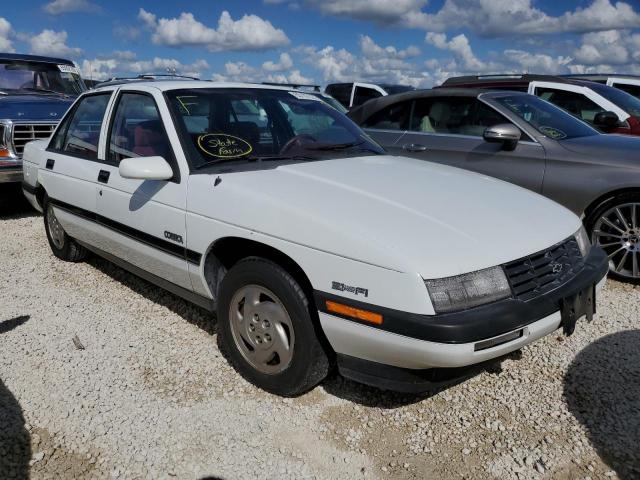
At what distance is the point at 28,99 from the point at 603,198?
7386 millimetres

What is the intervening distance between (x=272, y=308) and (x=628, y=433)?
1910 millimetres

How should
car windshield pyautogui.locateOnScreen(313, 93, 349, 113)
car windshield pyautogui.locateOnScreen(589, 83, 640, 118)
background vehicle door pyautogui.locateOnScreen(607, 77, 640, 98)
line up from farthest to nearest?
background vehicle door pyautogui.locateOnScreen(607, 77, 640, 98) < car windshield pyautogui.locateOnScreen(589, 83, 640, 118) < car windshield pyautogui.locateOnScreen(313, 93, 349, 113)

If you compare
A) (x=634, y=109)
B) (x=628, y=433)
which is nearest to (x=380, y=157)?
(x=628, y=433)

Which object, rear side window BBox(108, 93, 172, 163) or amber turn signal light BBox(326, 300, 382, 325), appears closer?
amber turn signal light BBox(326, 300, 382, 325)

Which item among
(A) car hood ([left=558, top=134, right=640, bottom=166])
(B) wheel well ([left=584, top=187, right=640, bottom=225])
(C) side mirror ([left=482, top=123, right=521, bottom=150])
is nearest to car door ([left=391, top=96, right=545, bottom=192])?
(C) side mirror ([left=482, top=123, right=521, bottom=150])

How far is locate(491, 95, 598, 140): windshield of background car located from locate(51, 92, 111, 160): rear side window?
147 inches

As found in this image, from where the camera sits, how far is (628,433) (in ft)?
9.26

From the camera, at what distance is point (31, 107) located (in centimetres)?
759

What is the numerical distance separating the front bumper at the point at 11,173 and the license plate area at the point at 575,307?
6.70m

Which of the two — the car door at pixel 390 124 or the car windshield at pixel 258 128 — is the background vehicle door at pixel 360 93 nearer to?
the car door at pixel 390 124

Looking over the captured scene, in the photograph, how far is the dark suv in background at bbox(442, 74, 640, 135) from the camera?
6.96 m

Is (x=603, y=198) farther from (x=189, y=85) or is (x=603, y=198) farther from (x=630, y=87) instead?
(x=630, y=87)

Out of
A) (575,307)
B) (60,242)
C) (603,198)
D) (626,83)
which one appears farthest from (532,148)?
(626,83)

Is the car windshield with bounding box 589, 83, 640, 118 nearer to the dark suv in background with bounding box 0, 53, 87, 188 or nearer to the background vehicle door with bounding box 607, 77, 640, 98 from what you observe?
the background vehicle door with bounding box 607, 77, 640, 98
